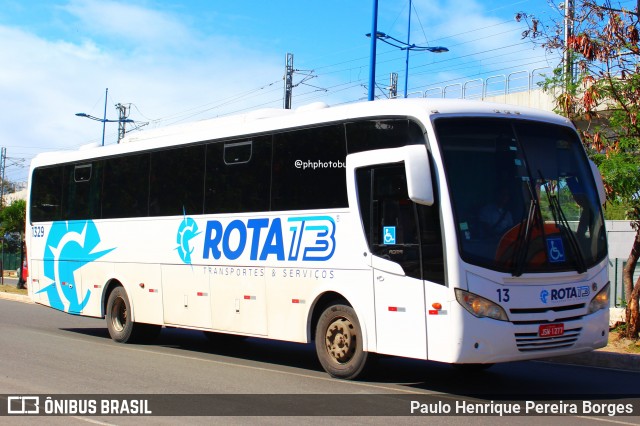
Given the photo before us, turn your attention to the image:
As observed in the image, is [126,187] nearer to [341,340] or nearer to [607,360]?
[341,340]

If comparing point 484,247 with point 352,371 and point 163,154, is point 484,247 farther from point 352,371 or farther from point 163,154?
point 163,154

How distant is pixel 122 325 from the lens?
49.8 feet

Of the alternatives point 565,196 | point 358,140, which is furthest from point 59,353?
point 565,196

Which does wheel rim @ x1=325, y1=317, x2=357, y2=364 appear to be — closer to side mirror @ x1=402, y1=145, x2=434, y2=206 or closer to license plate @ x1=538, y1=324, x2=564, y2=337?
side mirror @ x1=402, y1=145, x2=434, y2=206

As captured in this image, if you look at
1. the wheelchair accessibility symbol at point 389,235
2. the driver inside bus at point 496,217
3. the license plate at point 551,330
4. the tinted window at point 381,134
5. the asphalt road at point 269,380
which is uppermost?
the tinted window at point 381,134

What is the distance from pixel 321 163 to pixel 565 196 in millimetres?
3209

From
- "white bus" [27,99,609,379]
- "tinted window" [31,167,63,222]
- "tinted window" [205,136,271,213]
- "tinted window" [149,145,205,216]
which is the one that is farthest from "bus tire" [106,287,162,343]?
"tinted window" [205,136,271,213]

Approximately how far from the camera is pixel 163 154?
46.2 feet

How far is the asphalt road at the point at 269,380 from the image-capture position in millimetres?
8336

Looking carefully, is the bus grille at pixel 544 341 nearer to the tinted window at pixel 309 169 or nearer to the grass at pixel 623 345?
the tinted window at pixel 309 169

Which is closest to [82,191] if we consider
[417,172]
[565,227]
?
[417,172]

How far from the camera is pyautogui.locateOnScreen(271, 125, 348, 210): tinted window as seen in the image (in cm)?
1053

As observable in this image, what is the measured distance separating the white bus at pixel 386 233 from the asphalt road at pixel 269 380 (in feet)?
1.88

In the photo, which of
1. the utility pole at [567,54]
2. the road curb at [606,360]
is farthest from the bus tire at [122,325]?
the utility pole at [567,54]
